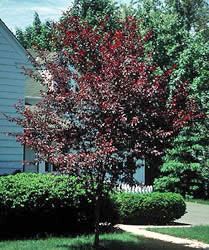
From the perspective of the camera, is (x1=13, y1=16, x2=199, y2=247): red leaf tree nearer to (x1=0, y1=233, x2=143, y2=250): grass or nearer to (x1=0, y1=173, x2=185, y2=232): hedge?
(x1=0, y1=233, x2=143, y2=250): grass

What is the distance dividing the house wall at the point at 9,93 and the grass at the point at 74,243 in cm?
564

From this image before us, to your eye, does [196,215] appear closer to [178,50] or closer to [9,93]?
[9,93]

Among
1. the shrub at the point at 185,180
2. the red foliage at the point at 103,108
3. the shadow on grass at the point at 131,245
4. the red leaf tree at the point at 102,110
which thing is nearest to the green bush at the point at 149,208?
the shadow on grass at the point at 131,245

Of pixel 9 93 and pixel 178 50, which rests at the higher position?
pixel 178 50

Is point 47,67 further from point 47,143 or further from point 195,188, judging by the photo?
point 195,188

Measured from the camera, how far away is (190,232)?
13570 mm

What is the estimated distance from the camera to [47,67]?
34.7 feet

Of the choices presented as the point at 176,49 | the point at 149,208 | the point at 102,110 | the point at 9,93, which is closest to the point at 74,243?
the point at 102,110

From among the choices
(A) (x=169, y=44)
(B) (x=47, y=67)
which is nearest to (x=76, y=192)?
(B) (x=47, y=67)

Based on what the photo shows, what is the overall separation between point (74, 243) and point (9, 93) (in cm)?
730

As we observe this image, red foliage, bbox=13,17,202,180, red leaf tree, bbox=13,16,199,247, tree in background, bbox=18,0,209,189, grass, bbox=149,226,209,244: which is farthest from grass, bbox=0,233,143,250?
tree in background, bbox=18,0,209,189

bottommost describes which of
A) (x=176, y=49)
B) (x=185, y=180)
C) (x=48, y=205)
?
(x=48, y=205)

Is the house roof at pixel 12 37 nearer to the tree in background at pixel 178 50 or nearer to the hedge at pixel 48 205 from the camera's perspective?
the hedge at pixel 48 205

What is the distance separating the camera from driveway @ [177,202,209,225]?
1694 cm
